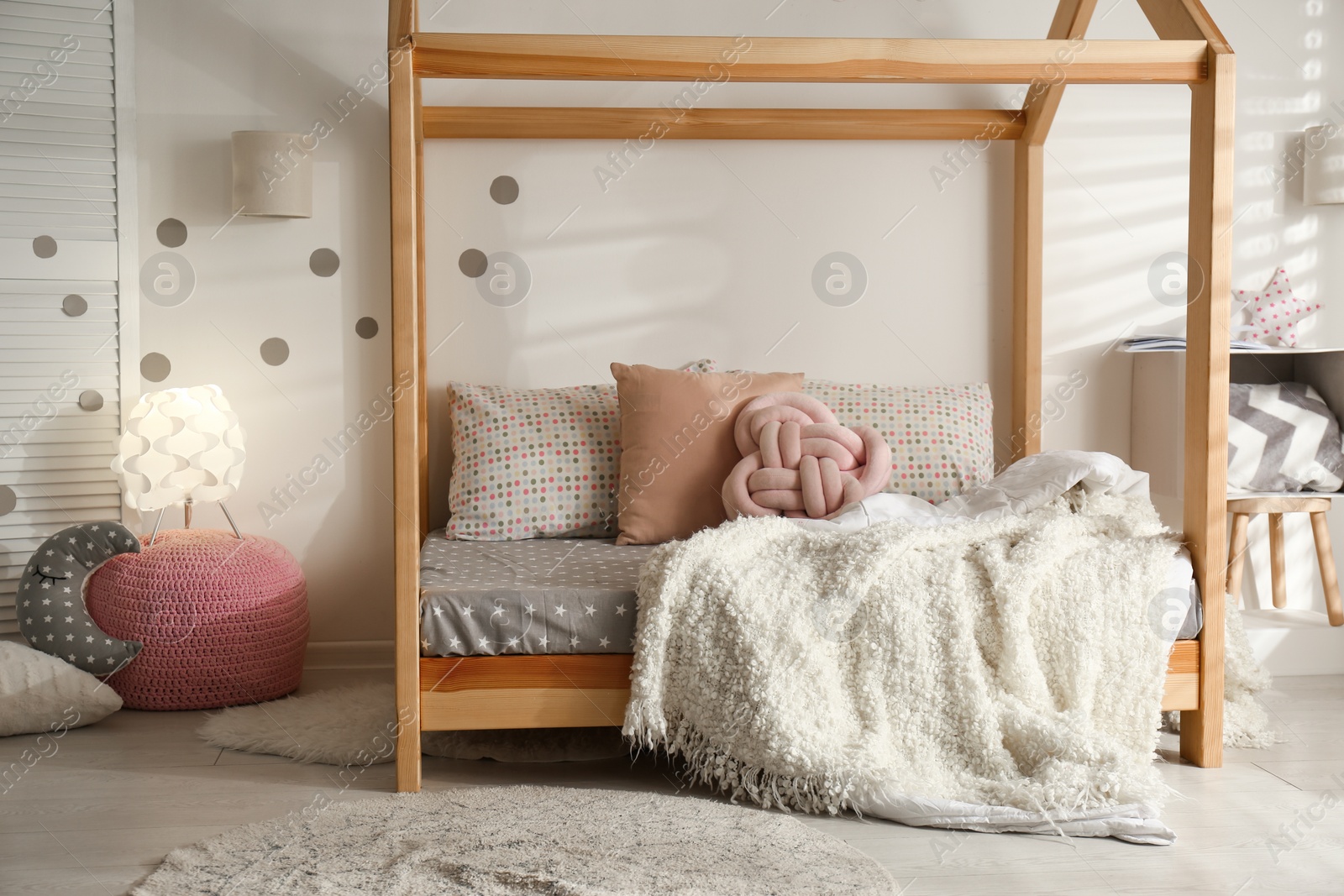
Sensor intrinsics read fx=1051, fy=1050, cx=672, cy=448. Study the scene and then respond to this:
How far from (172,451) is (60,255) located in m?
0.64

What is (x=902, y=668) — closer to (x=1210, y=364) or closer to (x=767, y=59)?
(x=1210, y=364)

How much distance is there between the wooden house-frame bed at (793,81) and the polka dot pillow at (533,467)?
0.55m

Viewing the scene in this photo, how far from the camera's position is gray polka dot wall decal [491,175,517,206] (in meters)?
2.76

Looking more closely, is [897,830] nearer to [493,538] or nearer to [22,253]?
[493,538]

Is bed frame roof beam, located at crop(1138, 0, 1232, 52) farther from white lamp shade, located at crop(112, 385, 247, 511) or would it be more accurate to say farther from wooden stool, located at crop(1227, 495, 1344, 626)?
white lamp shade, located at crop(112, 385, 247, 511)

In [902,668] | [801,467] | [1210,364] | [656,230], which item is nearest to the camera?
[902,668]

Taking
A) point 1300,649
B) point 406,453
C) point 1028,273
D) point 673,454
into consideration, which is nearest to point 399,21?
point 406,453

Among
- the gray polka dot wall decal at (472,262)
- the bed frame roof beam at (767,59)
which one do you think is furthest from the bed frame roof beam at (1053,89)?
the gray polka dot wall decal at (472,262)

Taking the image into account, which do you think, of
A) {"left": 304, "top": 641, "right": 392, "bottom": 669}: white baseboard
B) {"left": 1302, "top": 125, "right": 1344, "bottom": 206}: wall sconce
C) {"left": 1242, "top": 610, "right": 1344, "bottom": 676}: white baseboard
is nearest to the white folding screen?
{"left": 304, "top": 641, "right": 392, "bottom": 669}: white baseboard

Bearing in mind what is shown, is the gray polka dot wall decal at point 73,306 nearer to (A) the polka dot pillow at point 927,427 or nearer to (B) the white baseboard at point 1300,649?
(A) the polka dot pillow at point 927,427

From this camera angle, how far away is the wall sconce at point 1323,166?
2.82 meters

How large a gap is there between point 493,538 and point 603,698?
700 mm

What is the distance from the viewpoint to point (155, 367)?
2.70m

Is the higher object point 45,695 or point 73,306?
point 73,306
